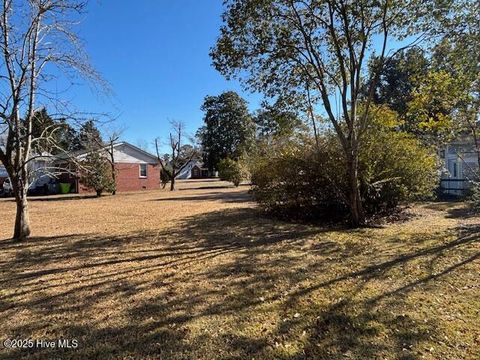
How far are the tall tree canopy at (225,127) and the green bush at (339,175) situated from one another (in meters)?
42.7

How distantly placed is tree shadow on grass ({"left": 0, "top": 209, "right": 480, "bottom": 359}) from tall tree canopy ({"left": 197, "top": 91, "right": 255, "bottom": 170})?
1843 inches

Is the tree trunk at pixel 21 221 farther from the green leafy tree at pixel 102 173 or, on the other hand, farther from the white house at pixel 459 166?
the green leafy tree at pixel 102 173

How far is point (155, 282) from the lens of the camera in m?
4.67

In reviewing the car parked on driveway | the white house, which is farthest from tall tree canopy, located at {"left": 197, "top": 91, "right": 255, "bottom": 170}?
the white house

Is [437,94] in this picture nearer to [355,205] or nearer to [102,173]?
[355,205]

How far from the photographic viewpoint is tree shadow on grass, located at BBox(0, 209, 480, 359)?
3.01 metres

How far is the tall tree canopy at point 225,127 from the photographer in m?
53.7

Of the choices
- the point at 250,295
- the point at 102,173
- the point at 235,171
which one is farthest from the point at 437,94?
the point at 235,171

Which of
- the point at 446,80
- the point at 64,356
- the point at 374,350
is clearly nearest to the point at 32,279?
the point at 64,356

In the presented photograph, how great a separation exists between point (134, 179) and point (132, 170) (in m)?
0.86

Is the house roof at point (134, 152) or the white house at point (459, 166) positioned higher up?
the house roof at point (134, 152)

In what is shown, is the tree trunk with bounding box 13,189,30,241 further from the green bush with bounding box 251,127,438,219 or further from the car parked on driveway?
the car parked on driveway

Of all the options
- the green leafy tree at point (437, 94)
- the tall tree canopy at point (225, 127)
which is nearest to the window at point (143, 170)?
the tall tree canopy at point (225, 127)

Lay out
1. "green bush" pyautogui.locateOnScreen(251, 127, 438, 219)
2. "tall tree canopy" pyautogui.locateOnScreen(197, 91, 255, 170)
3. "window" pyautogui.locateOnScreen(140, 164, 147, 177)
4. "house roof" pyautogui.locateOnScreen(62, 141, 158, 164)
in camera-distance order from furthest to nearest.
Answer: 1. "tall tree canopy" pyautogui.locateOnScreen(197, 91, 255, 170)
2. "window" pyautogui.locateOnScreen(140, 164, 147, 177)
3. "house roof" pyautogui.locateOnScreen(62, 141, 158, 164)
4. "green bush" pyautogui.locateOnScreen(251, 127, 438, 219)
